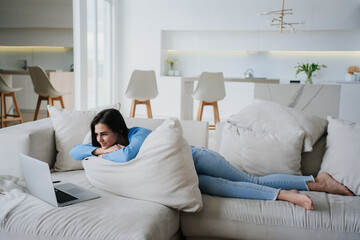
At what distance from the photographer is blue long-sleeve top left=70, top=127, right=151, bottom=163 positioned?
2.10 metres

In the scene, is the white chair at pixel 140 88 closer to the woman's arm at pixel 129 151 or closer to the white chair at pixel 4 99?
the white chair at pixel 4 99

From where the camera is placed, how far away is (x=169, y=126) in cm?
204

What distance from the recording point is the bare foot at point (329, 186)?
2225 mm

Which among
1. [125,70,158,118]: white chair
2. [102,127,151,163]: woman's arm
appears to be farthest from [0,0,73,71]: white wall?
[102,127,151,163]: woman's arm

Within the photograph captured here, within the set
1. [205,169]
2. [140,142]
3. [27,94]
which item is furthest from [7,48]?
[205,169]

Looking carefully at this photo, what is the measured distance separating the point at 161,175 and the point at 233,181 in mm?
542

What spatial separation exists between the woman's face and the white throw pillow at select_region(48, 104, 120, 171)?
1.18ft

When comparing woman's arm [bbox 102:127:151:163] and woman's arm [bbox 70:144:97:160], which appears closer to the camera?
woman's arm [bbox 102:127:151:163]

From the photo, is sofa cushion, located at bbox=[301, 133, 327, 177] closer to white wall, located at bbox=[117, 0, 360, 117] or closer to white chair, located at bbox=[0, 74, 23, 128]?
white chair, located at bbox=[0, 74, 23, 128]

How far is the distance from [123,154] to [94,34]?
4865 millimetres

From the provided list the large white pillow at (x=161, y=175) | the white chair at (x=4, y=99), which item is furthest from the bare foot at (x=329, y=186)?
the white chair at (x=4, y=99)

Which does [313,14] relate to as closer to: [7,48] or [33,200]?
[7,48]

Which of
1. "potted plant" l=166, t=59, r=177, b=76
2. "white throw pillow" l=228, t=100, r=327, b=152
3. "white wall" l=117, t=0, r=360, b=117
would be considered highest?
"white wall" l=117, t=0, r=360, b=117

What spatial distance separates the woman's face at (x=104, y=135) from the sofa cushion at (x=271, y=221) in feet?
2.12
